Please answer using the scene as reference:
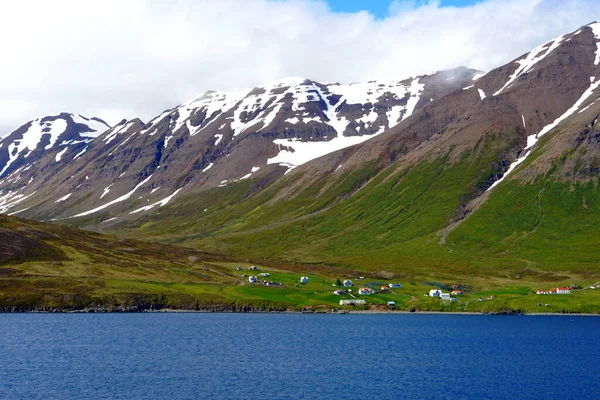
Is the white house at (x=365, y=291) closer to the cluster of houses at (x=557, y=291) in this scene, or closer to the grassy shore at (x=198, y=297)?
the grassy shore at (x=198, y=297)

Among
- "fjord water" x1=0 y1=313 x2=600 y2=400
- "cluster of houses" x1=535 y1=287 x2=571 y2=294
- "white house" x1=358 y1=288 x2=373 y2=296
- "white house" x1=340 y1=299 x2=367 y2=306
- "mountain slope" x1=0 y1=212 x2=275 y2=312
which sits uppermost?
"mountain slope" x1=0 y1=212 x2=275 y2=312

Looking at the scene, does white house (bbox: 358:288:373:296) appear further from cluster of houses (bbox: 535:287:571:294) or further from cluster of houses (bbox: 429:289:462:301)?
cluster of houses (bbox: 535:287:571:294)

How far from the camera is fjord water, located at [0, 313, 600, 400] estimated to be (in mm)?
77688

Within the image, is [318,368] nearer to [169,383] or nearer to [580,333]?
[169,383]

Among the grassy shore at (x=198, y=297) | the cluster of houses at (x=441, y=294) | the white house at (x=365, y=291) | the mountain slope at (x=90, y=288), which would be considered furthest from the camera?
the white house at (x=365, y=291)

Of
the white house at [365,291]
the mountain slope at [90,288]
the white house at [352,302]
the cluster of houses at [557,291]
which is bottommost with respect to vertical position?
the cluster of houses at [557,291]

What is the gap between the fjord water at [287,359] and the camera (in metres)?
77.7

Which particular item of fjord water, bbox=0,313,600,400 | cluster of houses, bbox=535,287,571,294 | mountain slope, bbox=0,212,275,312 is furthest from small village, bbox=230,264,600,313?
fjord water, bbox=0,313,600,400

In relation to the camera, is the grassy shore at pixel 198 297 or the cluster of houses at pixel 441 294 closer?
the grassy shore at pixel 198 297

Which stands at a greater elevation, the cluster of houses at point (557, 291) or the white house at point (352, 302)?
the white house at point (352, 302)

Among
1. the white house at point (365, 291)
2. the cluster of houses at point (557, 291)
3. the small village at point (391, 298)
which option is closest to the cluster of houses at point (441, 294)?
the small village at point (391, 298)

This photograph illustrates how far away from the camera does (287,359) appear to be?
326ft

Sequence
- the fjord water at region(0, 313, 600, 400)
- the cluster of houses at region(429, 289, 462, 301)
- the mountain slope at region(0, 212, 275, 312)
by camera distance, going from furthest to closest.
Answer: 1. the cluster of houses at region(429, 289, 462, 301)
2. the mountain slope at region(0, 212, 275, 312)
3. the fjord water at region(0, 313, 600, 400)

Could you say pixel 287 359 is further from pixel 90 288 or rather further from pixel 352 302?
pixel 90 288
